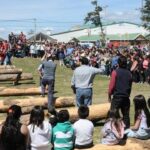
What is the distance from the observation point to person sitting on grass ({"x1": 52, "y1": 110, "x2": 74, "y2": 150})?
409 inches

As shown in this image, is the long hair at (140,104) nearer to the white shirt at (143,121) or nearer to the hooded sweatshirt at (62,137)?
the white shirt at (143,121)

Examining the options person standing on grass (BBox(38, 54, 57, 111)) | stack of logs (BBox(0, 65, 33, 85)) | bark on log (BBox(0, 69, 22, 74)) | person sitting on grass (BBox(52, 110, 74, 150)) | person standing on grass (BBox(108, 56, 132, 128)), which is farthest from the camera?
bark on log (BBox(0, 69, 22, 74))

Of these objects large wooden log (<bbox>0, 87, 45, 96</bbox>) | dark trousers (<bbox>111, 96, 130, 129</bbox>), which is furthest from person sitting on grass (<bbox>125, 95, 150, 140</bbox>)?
large wooden log (<bbox>0, 87, 45, 96</bbox>)

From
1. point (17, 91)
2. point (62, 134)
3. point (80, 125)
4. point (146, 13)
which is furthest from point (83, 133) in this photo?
point (146, 13)

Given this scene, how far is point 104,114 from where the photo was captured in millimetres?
Result: 14445

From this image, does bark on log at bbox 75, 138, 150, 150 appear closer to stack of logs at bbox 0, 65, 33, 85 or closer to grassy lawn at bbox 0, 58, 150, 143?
grassy lawn at bbox 0, 58, 150, 143

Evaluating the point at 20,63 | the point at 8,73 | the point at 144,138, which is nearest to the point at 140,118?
the point at 144,138

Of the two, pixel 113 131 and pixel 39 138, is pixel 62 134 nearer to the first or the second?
pixel 39 138

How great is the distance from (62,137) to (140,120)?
220 centimetres

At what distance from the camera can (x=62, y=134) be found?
34.2ft

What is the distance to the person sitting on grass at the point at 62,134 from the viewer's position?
34.1 ft

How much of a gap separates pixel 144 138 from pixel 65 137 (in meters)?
2.03

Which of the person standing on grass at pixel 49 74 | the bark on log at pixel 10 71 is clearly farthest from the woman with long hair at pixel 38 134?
the bark on log at pixel 10 71

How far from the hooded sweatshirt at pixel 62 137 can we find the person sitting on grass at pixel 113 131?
0.84m
